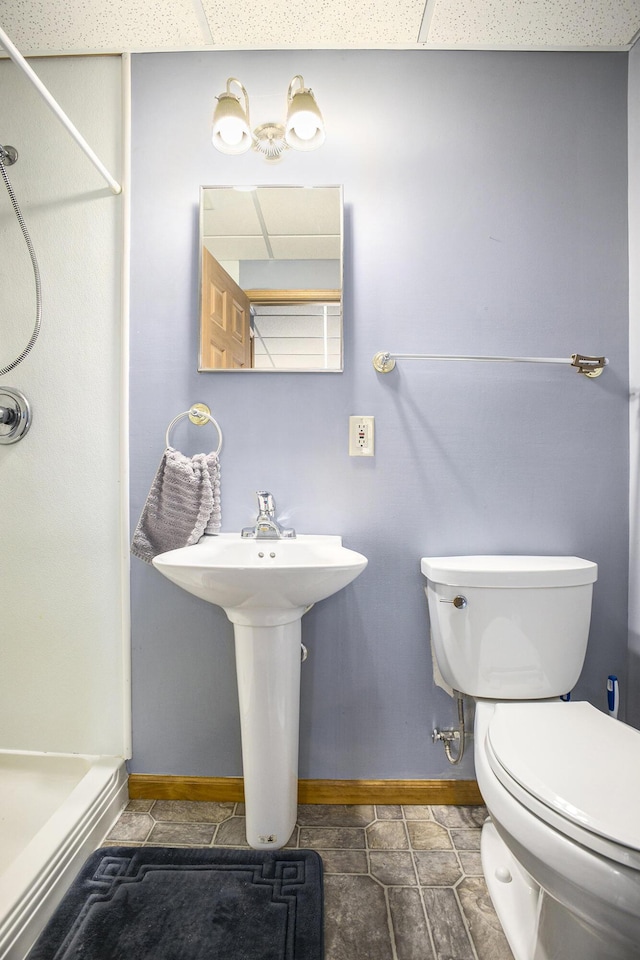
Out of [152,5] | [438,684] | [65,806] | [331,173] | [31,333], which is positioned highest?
[152,5]

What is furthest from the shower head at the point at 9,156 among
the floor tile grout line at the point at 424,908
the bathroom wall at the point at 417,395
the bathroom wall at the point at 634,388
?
the floor tile grout line at the point at 424,908

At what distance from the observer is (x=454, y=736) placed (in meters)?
1.31

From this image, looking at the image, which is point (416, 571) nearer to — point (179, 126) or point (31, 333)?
point (31, 333)

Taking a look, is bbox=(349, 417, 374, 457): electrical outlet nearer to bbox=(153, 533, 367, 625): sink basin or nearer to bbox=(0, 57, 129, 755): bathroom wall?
bbox=(153, 533, 367, 625): sink basin

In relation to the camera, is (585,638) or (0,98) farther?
(0,98)

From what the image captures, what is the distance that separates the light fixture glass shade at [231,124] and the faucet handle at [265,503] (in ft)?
3.00

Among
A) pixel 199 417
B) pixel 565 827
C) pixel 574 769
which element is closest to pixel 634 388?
pixel 574 769

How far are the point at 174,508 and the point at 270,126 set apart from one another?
1.06 m

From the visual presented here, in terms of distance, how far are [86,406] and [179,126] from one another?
880 millimetres

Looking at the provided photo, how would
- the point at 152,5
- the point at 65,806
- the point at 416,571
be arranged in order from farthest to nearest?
the point at 416,571
the point at 152,5
the point at 65,806

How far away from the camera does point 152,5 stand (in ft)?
4.10

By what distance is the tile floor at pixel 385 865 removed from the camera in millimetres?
942

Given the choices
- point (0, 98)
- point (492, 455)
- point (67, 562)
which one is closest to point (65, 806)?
point (67, 562)

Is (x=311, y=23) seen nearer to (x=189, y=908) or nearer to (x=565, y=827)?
(x=565, y=827)
